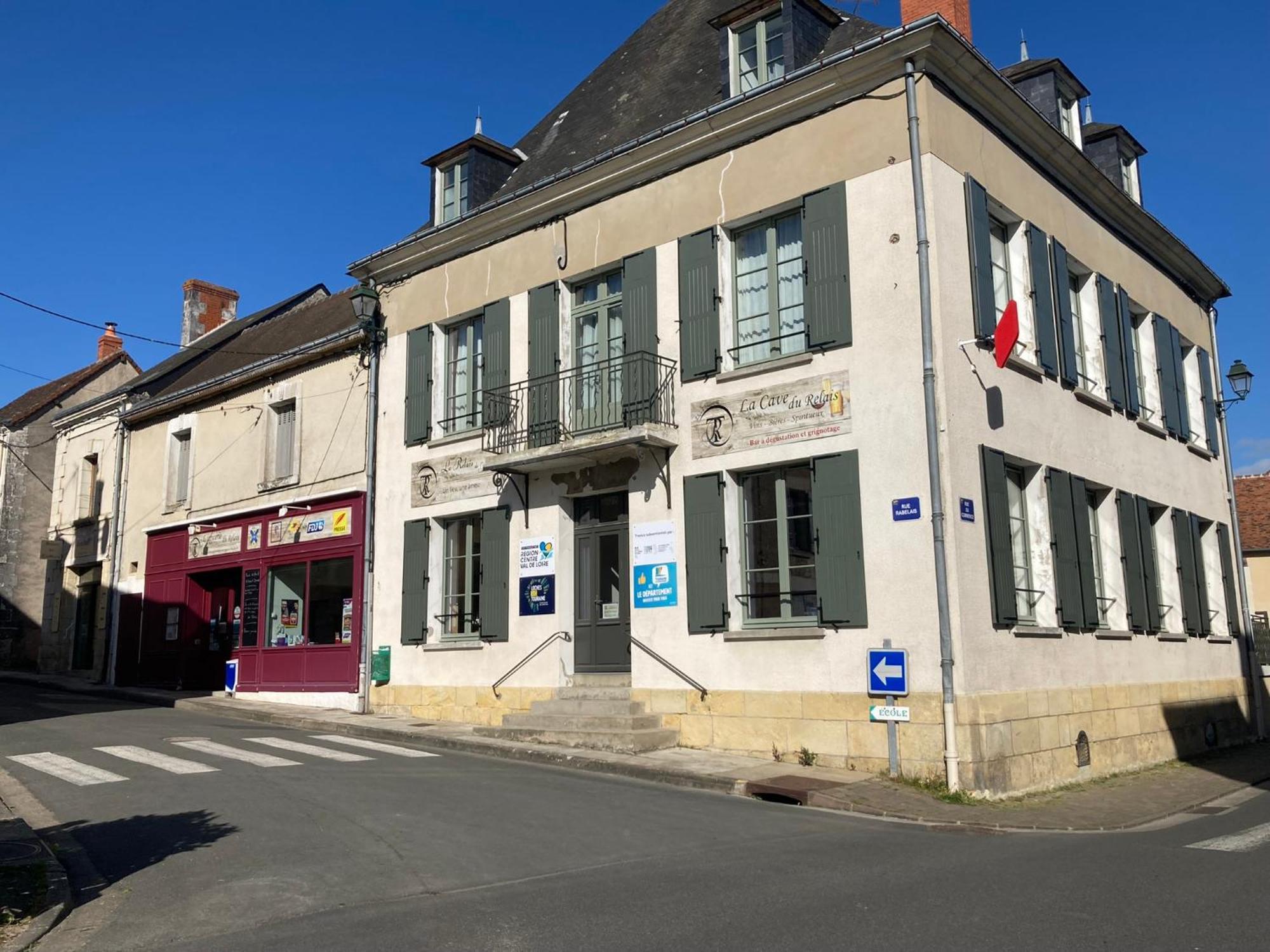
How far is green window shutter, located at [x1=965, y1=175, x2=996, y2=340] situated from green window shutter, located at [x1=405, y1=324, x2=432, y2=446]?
26.1 feet

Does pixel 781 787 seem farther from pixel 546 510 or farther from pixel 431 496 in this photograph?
pixel 431 496

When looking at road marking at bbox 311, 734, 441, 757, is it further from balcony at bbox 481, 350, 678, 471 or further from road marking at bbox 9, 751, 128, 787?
balcony at bbox 481, 350, 678, 471

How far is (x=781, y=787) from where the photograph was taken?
9.97m

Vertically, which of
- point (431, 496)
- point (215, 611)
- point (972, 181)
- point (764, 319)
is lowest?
point (215, 611)

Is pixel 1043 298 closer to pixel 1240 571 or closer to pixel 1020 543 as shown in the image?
pixel 1020 543

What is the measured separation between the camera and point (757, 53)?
13.1 m

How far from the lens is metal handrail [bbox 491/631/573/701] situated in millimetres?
13767

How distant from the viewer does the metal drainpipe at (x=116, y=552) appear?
72.3 ft

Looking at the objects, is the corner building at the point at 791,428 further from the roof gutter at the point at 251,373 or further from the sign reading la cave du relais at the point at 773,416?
the roof gutter at the point at 251,373

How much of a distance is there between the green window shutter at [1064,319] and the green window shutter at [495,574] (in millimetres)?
7192

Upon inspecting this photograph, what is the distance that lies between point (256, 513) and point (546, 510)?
7.35 m

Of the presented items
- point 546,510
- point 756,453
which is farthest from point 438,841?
point 546,510

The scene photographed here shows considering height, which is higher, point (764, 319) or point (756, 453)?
point (764, 319)

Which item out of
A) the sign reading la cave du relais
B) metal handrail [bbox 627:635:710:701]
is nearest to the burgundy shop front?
metal handrail [bbox 627:635:710:701]
